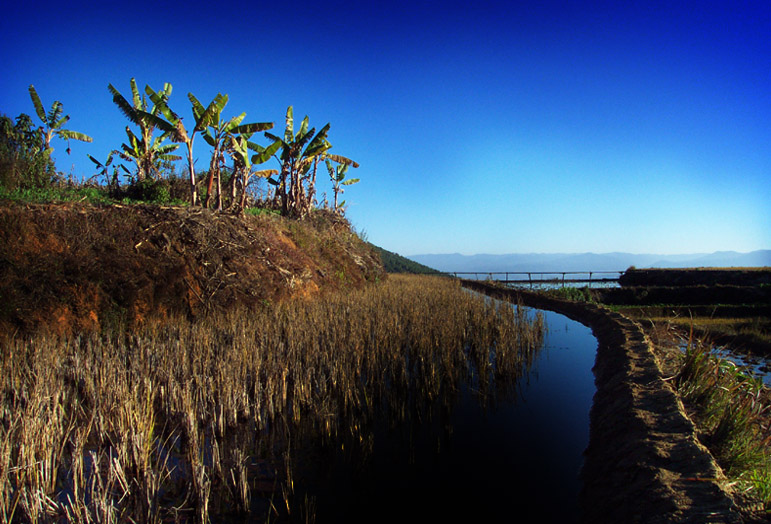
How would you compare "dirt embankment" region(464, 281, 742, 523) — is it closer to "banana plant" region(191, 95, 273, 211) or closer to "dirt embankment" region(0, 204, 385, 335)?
"dirt embankment" region(0, 204, 385, 335)

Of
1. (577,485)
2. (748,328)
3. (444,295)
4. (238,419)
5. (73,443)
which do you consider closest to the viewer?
(73,443)

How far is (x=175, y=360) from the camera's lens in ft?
17.0

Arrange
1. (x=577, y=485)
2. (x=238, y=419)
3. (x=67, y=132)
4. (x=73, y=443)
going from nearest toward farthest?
(x=73, y=443), (x=577, y=485), (x=238, y=419), (x=67, y=132)

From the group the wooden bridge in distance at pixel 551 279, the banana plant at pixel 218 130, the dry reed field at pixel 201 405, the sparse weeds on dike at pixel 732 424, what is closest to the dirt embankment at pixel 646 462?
the sparse weeds on dike at pixel 732 424

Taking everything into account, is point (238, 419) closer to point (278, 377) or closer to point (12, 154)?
point (278, 377)

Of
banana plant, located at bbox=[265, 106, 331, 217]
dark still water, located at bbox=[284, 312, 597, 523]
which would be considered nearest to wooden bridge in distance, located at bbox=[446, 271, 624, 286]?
banana plant, located at bbox=[265, 106, 331, 217]

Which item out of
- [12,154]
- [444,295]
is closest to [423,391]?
[444,295]

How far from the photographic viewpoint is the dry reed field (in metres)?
2.75

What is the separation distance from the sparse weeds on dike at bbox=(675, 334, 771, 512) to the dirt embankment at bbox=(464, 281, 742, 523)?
0.23m

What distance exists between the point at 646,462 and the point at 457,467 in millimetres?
1771

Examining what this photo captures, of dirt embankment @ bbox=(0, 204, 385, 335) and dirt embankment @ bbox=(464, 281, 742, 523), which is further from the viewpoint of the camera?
dirt embankment @ bbox=(0, 204, 385, 335)

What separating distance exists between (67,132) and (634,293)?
35.5 m

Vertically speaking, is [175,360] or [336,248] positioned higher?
[336,248]

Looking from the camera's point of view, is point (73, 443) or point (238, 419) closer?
point (73, 443)
